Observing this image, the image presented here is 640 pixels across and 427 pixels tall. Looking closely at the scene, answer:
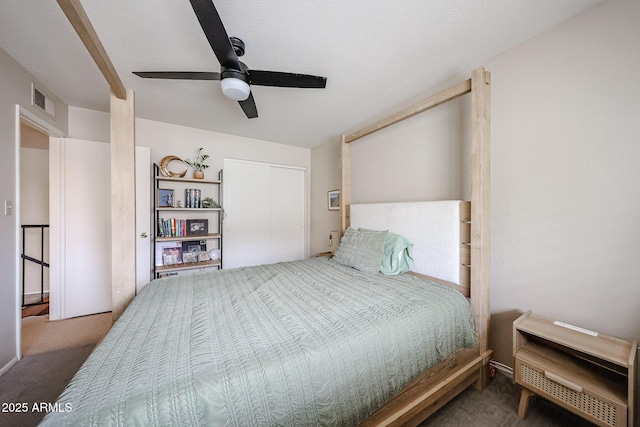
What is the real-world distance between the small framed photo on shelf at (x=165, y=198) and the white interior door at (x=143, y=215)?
0.14m

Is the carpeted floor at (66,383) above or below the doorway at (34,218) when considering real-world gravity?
below

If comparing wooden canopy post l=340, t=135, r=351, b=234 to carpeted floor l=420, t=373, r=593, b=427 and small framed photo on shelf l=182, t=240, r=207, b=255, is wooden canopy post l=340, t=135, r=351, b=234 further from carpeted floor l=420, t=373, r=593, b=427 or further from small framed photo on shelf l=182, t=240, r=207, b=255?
small framed photo on shelf l=182, t=240, r=207, b=255

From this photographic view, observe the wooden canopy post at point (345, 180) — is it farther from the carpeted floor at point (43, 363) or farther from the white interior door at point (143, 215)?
the carpeted floor at point (43, 363)

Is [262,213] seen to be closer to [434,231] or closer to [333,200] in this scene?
[333,200]

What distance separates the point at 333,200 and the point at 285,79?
87.0 inches

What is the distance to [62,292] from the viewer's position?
254 centimetres

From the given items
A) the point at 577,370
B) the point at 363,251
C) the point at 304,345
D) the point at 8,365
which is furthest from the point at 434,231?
the point at 8,365

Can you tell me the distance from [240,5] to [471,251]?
218cm

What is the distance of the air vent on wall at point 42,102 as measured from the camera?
202cm

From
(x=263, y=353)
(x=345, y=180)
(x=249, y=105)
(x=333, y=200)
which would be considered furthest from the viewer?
(x=333, y=200)

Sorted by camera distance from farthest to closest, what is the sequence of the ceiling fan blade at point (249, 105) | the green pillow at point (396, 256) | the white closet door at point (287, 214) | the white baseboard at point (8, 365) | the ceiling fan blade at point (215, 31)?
the white closet door at point (287, 214)
the green pillow at point (396, 256)
the ceiling fan blade at point (249, 105)
the white baseboard at point (8, 365)
the ceiling fan blade at point (215, 31)

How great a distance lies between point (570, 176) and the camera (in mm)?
1411

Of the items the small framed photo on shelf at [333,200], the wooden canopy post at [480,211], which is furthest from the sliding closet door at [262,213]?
the wooden canopy post at [480,211]

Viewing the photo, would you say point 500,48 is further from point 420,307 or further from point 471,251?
point 420,307
